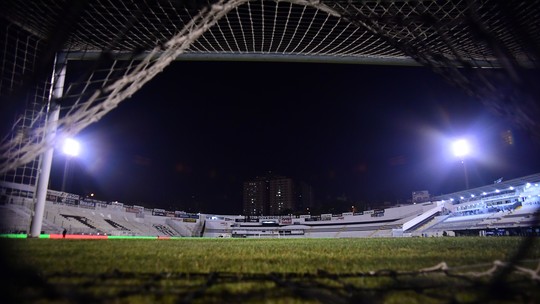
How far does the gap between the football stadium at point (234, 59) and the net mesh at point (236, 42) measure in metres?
0.06

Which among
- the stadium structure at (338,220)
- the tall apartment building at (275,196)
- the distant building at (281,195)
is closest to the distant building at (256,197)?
the tall apartment building at (275,196)

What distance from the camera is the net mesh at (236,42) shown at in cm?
596

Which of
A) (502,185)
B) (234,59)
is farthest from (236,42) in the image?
(502,185)

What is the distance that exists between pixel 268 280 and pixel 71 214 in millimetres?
56105

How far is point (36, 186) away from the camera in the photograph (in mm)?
14453

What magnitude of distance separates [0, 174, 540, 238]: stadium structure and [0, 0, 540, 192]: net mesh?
5.30 meters

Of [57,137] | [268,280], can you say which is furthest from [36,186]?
[268,280]

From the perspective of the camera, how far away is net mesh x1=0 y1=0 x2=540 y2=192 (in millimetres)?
5961

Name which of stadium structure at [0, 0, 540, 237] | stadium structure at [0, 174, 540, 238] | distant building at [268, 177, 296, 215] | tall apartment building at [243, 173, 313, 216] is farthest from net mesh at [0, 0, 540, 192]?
tall apartment building at [243, 173, 313, 216]

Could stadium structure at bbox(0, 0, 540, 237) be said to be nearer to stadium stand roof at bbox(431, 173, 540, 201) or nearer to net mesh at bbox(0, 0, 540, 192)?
net mesh at bbox(0, 0, 540, 192)

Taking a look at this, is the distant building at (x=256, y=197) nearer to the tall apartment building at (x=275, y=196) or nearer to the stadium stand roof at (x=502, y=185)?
the tall apartment building at (x=275, y=196)

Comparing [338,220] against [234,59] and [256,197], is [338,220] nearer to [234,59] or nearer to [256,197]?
[234,59]

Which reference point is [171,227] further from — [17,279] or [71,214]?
[17,279]

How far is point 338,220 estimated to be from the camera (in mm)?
81812
